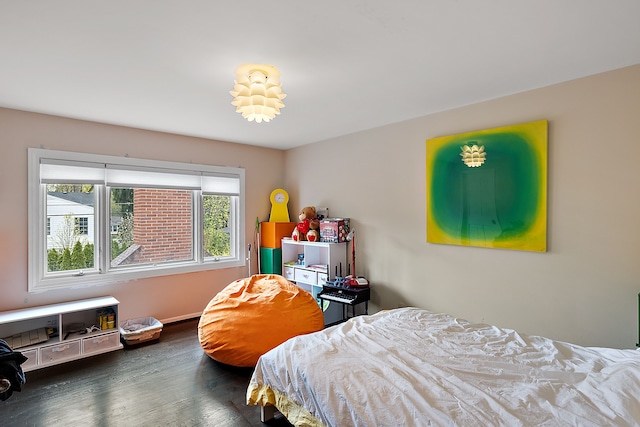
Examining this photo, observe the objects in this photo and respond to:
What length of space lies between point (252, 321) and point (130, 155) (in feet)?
7.93

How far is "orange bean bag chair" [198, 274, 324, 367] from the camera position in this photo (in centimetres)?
290

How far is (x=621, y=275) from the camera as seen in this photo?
235cm

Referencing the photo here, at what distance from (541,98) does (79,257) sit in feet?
15.3

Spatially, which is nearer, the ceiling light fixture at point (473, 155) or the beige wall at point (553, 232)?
the beige wall at point (553, 232)

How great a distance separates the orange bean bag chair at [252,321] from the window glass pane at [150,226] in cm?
129

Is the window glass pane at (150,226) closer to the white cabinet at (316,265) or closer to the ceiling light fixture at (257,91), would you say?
the white cabinet at (316,265)

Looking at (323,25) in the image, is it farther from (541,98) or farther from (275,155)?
(275,155)

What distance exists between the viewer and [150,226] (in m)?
4.12

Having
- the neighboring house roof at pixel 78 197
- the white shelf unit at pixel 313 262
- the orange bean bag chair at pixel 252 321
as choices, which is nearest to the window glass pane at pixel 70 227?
the neighboring house roof at pixel 78 197

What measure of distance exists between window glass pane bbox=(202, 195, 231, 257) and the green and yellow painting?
277cm

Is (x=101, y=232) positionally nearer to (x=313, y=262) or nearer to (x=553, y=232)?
(x=313, y=262)

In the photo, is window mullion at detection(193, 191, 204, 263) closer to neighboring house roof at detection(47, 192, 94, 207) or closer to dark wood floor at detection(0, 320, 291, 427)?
neighboring house roof at detection(47, 192, 94, 207)

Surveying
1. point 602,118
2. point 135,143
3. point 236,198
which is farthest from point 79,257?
point 602,118

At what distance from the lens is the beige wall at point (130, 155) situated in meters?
3.14
